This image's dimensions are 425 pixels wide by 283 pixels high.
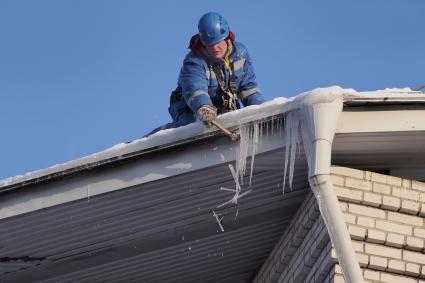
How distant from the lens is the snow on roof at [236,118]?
778cm

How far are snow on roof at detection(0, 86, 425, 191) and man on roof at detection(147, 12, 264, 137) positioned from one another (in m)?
0.92

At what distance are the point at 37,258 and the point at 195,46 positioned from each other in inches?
85.4

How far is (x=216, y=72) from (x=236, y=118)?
1704 millimetres

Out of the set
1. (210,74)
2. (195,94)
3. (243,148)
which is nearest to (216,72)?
(210,74)

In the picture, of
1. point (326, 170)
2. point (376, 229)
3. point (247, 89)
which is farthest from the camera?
point (247, 89)

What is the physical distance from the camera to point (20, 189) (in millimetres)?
8969

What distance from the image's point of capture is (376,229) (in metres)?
8.11

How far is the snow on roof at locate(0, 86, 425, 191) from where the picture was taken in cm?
778

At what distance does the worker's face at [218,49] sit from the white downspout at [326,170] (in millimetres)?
2135

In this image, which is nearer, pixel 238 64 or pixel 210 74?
pixel 210 74

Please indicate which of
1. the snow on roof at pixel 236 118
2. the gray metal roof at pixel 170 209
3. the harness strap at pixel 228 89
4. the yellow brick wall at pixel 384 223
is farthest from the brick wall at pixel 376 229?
the harness strap at pixel 228 89

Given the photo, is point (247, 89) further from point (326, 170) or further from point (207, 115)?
point (326, 170)

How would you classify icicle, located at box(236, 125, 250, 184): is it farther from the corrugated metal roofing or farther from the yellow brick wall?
the yellow brick wall

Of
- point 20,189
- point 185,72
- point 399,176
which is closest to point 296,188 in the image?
point 399,176
